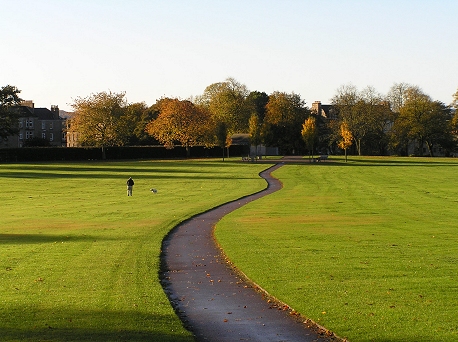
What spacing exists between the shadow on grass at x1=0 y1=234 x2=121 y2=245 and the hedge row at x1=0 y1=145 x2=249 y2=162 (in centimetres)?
9360

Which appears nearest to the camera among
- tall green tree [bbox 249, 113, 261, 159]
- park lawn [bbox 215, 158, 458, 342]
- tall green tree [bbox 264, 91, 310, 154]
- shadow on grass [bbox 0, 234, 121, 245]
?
park lawn [bbox 215, 158, 458, 342]

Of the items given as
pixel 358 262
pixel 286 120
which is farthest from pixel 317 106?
pixel 358 262

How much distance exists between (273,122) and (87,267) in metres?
135

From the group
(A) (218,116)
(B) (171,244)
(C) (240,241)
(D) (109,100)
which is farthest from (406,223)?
(A) (218,116)

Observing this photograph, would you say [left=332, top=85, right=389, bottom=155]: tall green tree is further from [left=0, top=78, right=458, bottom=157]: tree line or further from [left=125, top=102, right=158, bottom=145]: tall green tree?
[left=125, top=102, right=158, bottom=145]: tall green tree

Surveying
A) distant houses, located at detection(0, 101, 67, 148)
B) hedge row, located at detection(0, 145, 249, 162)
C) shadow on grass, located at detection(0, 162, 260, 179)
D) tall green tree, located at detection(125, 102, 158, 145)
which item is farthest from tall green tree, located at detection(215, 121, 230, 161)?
distant houses, located at detection(0, 101, 67, 148)

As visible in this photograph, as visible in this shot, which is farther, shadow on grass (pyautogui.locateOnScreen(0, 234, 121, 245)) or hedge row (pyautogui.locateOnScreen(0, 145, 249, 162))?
hedge row (pyautogui.locateOnScreen(0, 145, 249, 162))

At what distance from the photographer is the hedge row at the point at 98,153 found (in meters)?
115

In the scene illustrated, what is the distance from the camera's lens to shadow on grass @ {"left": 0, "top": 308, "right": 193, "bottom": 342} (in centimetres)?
1062

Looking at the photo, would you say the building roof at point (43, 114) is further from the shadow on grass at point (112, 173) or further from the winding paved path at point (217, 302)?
the winding paved path at point (217, 302)

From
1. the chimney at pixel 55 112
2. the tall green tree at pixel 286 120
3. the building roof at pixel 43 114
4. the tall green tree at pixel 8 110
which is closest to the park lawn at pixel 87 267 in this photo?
the tall green tree at pixel 8 110

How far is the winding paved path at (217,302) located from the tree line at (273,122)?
92777 millimetres

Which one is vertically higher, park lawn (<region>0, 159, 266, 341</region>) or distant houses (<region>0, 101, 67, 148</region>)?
distant houses (<region>0, 101, 67, 148</region>)

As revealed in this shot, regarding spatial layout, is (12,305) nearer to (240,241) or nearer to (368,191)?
(240,241)
